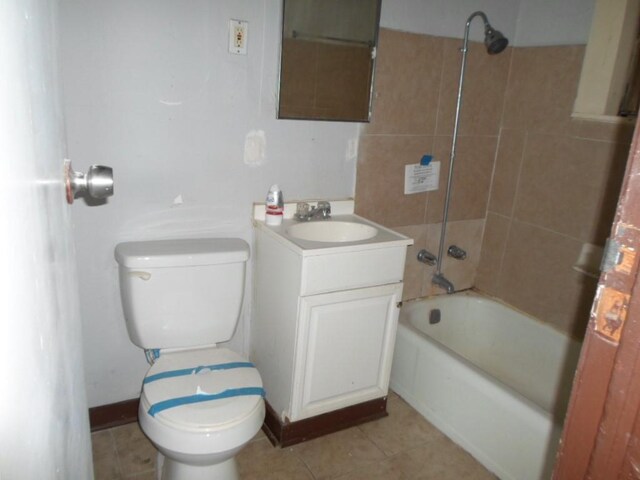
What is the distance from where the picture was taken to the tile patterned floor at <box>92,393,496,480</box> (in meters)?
1.79

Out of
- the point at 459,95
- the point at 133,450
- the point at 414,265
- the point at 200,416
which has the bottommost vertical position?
the point at 133,450

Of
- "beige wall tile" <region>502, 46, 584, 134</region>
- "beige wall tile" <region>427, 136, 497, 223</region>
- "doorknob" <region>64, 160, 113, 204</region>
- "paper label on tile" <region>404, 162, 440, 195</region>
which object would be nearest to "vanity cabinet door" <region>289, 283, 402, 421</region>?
"paper label on tile" <region>404, 162, 440, 195</region>

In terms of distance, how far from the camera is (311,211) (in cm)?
206

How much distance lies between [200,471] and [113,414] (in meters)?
0.61

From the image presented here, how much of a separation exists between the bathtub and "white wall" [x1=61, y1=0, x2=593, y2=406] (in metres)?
0.81

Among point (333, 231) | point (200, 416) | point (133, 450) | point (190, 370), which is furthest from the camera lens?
point (333, 231)

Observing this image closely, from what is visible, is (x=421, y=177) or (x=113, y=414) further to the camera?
(x=421, y=177)

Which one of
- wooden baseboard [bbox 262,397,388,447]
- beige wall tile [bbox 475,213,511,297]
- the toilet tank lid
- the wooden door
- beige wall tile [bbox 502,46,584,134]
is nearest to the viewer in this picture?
the wooden door

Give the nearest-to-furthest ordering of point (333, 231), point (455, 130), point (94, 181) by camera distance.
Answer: point (94, 181)
point (333, 231)
point (455, 130)

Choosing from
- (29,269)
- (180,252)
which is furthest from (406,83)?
(29,269)

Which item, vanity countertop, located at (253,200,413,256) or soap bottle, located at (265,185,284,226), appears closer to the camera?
vanity countertop, located at (253,200,413,256)

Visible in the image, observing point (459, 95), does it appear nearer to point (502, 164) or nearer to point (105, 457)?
point (502, 164)

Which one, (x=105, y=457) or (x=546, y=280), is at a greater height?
(x=546, y=280)

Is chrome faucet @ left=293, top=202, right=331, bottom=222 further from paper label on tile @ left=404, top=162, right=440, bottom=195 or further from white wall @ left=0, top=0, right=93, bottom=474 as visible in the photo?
white wall @ left=0, top=0, right=93, bottom=474
